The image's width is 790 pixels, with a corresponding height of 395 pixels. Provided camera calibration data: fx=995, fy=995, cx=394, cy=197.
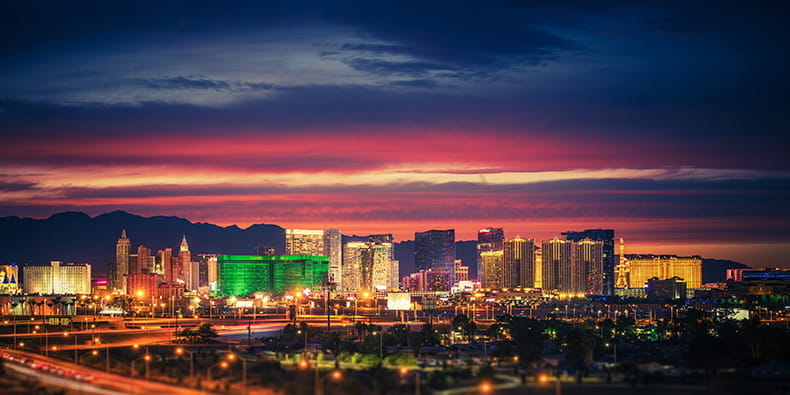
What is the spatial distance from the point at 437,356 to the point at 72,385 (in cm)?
4161

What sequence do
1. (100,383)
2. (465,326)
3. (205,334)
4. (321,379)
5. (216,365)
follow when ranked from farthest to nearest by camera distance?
(465,326) → (205,334) → (216,365) → (100,383) → (321,379)

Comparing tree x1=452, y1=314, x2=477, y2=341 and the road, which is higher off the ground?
the road

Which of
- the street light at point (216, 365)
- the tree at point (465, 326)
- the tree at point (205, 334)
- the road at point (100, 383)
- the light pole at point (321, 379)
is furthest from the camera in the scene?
the tree at point (465, 326)

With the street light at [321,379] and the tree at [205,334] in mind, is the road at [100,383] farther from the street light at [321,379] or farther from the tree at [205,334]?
the tree at [205,334]

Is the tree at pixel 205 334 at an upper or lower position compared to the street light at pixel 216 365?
lower

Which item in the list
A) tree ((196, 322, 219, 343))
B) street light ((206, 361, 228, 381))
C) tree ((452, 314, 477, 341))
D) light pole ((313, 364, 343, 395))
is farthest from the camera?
tree ((452, 314, 477, 341))

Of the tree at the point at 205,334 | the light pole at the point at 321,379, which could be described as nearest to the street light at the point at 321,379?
the light pole at the point at 321,379

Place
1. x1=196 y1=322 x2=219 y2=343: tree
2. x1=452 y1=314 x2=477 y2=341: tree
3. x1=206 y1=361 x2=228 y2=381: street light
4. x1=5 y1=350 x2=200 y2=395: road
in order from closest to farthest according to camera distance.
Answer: x1=5 y1=350 x2=200 y2=395: road < x1=206 y1=361 x2=228 y2=381: street light < x1=196 y1=322 x2=219 y2=343: tree < x1=452 y1=314 x2=477 y2=341: tree

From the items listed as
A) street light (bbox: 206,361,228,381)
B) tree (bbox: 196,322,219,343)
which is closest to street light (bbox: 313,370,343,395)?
street light (bbox: 206,361,228,381)

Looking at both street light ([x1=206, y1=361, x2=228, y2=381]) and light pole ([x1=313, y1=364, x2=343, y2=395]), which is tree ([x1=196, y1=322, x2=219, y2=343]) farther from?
light pole ([x1=313, y1=364, x2=343, y2=395])

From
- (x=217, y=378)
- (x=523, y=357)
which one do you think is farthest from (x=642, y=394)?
(x=217, y=378)

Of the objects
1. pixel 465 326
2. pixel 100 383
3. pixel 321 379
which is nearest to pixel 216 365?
pixel 100 383

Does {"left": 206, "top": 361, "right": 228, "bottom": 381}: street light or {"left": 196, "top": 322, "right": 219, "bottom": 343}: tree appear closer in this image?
{"left": 206, "top": 361, "right": 228, "bottom": 381}: street light

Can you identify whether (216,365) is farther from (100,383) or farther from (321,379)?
(321,379)
